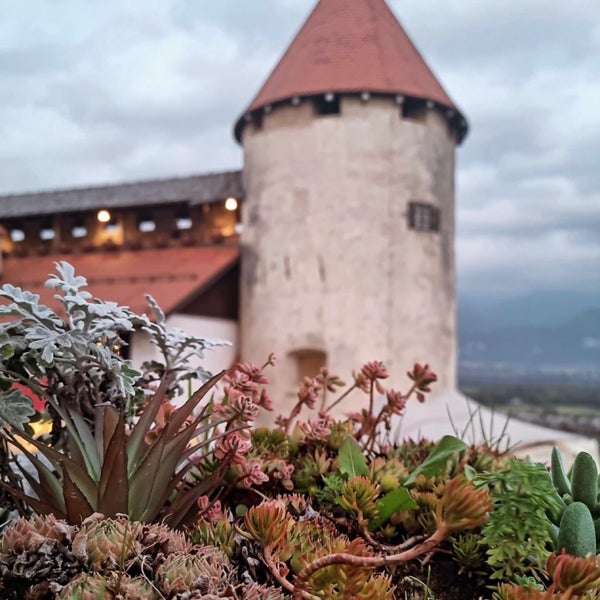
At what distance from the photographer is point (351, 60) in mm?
14000

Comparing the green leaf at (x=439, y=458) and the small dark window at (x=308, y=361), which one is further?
the small dark window at (x=308, y=361)

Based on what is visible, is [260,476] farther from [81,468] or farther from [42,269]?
[42,269]

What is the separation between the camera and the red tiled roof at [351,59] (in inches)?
537

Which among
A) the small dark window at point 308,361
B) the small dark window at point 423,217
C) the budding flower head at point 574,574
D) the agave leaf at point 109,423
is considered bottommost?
the small dark window at point 308,361

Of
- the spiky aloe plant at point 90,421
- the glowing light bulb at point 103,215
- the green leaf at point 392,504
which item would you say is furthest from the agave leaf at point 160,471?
the glowing light bulb at point 103,215

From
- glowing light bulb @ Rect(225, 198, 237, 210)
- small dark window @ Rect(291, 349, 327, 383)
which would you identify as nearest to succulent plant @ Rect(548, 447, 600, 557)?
small dark window @ Rect(291, 349, 327, 383)

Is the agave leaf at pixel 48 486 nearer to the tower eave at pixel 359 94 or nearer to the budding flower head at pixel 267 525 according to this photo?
the budding flower head at pixel 267 525

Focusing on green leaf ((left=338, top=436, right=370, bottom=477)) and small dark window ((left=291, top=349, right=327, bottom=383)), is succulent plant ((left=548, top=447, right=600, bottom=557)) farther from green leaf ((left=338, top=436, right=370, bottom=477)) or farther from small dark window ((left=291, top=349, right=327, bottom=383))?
small dark window ((left=291, top=349, right=327, bottom=383))

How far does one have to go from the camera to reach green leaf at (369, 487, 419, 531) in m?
1.89

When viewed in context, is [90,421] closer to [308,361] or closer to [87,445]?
[87,445]

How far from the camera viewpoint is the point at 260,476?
191cm

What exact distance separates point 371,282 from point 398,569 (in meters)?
11.8

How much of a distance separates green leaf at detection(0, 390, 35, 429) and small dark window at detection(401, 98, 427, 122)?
13.0m

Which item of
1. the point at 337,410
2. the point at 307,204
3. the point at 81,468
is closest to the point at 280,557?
the point at 81,468
